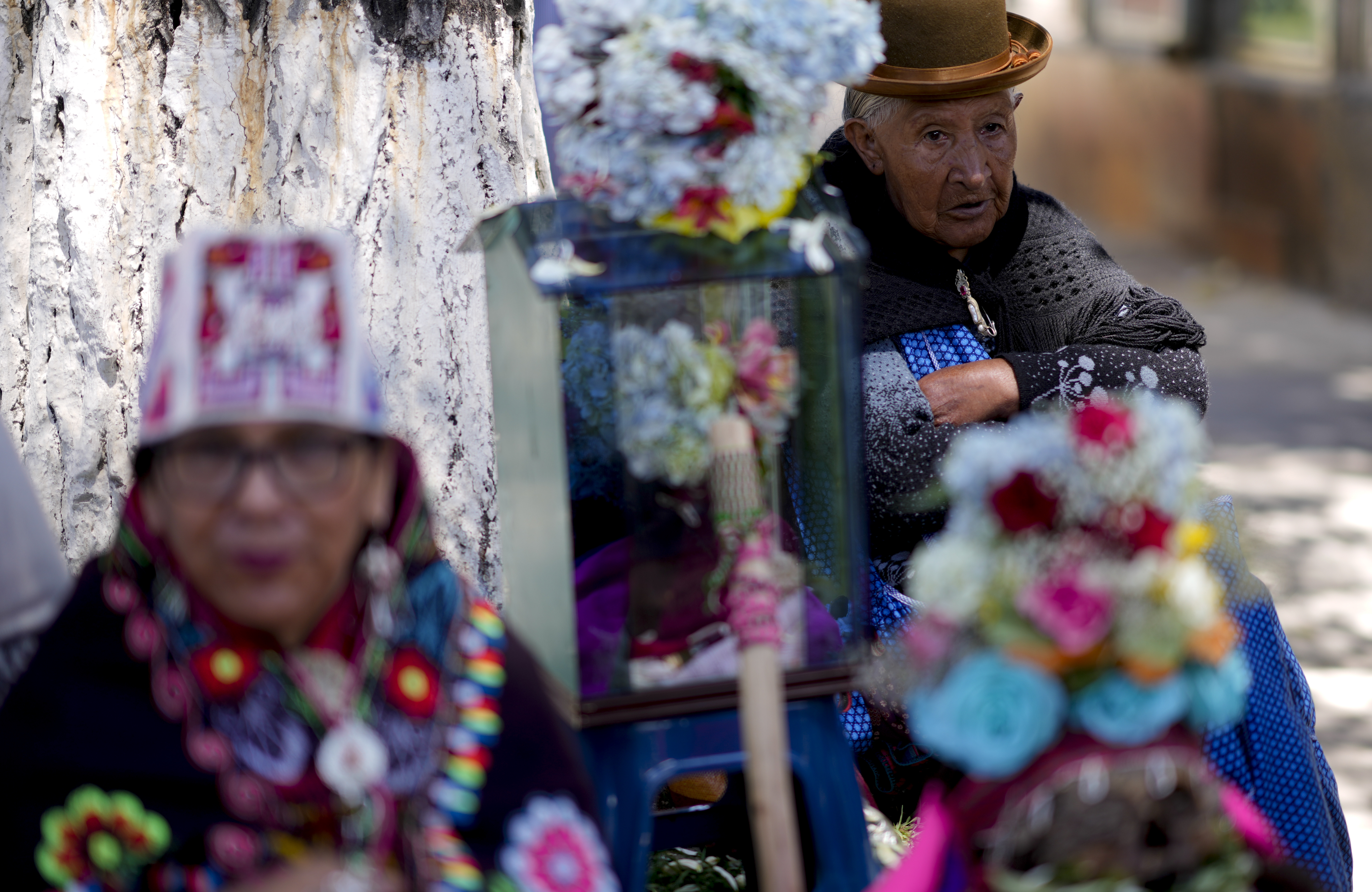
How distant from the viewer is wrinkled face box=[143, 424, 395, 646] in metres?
1.66

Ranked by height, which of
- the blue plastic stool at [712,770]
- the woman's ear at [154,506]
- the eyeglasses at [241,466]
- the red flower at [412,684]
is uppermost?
the eyeglasses at [241,466]

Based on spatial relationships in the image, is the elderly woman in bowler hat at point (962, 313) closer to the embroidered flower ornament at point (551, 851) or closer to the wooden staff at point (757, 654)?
the wooden staff at point (757, 654)

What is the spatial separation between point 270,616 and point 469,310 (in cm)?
131

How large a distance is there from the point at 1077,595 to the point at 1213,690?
0.69 ft

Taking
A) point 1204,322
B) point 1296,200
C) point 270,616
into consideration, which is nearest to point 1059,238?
point 270,616

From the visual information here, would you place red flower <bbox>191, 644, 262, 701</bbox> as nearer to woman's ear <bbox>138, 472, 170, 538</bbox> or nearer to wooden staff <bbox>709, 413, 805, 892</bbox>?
woman's ear <bbox>138, 472, 170, 538</bbox>

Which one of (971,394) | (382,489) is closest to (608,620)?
(382,489)

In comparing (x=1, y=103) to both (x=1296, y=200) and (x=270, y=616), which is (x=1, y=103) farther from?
(x=1296, y=200)

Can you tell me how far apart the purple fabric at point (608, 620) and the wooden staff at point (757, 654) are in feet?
0.33

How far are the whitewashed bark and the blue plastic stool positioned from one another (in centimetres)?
86

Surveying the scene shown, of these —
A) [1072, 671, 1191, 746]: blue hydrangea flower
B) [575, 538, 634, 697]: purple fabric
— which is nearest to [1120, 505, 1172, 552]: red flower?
[1072, 671, 1191, 746]: blue hydrangea flower

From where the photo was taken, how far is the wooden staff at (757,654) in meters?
2.05

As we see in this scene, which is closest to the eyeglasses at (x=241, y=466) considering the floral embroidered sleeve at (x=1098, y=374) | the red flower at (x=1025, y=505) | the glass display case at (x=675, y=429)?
the glass display case at (x=675, y=429)

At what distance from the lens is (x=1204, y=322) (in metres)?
8.58
